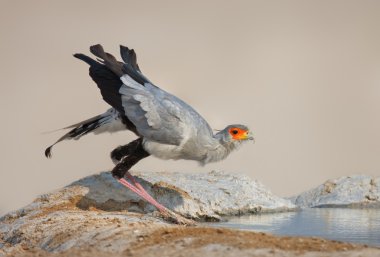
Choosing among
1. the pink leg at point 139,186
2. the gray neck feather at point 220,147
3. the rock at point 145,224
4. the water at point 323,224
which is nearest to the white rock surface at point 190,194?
the rock at point 145,224

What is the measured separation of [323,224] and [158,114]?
2298mm

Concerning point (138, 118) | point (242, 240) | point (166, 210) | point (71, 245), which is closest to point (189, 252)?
point (242, 240)

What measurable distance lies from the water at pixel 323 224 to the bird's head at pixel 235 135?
3.17ft

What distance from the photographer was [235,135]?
912 centimetres

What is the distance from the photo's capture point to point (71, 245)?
6.48m

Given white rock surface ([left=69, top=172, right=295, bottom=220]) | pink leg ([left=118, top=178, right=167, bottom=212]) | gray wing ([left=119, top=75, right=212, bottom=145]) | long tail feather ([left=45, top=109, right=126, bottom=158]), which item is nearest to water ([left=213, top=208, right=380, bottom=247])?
white rock surface ([left=69, top=172, right=295, bottom=220])

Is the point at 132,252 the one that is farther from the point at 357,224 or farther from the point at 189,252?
the point at 357,224

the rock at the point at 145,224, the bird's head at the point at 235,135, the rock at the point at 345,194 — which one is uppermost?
the bird's head at the point at 235,135

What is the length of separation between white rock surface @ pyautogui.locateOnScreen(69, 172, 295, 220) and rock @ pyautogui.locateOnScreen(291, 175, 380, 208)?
36.3 inches

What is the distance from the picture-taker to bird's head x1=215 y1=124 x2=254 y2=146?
9109mm

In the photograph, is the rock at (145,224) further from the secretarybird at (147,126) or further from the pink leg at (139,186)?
the secretarybird at (147,126)

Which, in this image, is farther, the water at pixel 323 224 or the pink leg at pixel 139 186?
the pink leg at pixel 139 186

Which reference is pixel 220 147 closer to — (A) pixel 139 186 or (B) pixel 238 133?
(B) pixel 238 133

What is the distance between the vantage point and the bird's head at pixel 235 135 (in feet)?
29.9
